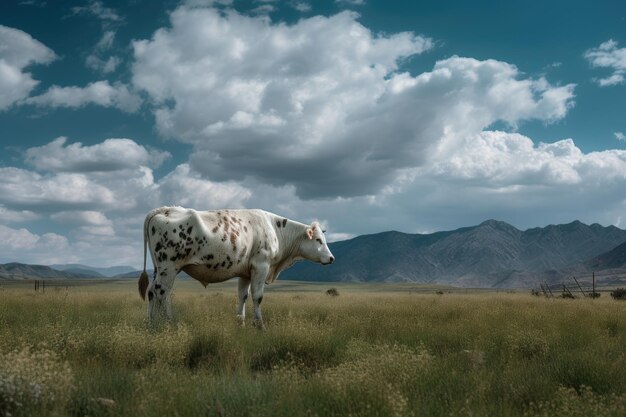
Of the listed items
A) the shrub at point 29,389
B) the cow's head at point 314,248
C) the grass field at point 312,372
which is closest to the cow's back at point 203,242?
the grass field at point 312,372

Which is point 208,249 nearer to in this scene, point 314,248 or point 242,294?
point 242,294

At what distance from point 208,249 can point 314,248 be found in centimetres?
418

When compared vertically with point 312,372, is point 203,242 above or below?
above

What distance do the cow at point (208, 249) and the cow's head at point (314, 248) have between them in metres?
1.11

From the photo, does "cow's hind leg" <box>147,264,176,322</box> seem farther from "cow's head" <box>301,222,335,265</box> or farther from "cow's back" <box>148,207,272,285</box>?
"cow's head" <box>301,222,335,265</box>

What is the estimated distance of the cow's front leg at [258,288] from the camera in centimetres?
1271

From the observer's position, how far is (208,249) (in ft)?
39.8

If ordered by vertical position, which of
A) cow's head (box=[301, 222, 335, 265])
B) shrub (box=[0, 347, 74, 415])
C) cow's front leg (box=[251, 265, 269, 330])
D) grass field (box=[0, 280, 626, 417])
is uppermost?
cow's head (box=[301, 222, 335, 265])

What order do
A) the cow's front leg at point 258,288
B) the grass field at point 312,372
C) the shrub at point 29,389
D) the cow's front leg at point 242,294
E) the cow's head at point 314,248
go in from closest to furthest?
the shrub at point 29,389, the grass field at point 312,372, the cow's front leg at point 258,288, the cow's front leg at point 242,294, the cow's head at point 314,248

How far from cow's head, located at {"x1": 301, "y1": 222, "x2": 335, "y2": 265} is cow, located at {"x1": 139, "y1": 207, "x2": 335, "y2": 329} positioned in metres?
1.11

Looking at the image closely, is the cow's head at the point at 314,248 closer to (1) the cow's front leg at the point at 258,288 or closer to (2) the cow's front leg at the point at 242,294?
(1) the cow's front leg at the point at 258,288

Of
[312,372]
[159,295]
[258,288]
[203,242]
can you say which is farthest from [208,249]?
[312,372]

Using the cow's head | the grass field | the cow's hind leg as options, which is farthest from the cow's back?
the cow's head

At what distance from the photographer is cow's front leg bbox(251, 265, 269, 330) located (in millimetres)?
12711
